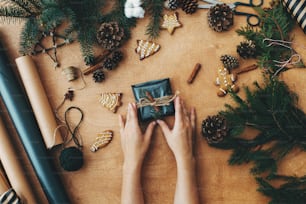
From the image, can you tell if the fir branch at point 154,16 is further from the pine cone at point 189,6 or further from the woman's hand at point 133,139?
the woman's hand at point 133,139

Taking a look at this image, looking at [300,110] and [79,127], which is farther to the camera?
[79,127]

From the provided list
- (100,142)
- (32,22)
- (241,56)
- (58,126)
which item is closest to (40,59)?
(32,22)

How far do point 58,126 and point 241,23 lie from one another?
0.66 m

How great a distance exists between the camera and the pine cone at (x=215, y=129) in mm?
1055

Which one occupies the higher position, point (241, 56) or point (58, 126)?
point (241, 56)

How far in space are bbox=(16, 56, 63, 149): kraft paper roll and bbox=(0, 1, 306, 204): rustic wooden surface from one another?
0.15ft

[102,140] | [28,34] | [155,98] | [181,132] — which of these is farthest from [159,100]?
[28,34]

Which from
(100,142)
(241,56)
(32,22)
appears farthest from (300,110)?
(32,22)

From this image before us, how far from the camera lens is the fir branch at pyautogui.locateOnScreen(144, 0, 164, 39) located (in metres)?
1.13

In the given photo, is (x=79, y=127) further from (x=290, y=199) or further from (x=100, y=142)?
(x=290, y=199)

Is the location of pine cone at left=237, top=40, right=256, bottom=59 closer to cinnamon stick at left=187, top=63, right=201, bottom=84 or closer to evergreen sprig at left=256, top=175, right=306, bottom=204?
cinnamon stick at left=187, top=63, right=201, bottom=84

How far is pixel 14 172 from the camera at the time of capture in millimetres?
1110

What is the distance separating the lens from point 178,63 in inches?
45.1

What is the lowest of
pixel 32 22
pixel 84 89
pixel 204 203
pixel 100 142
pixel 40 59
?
pixel 204 203
